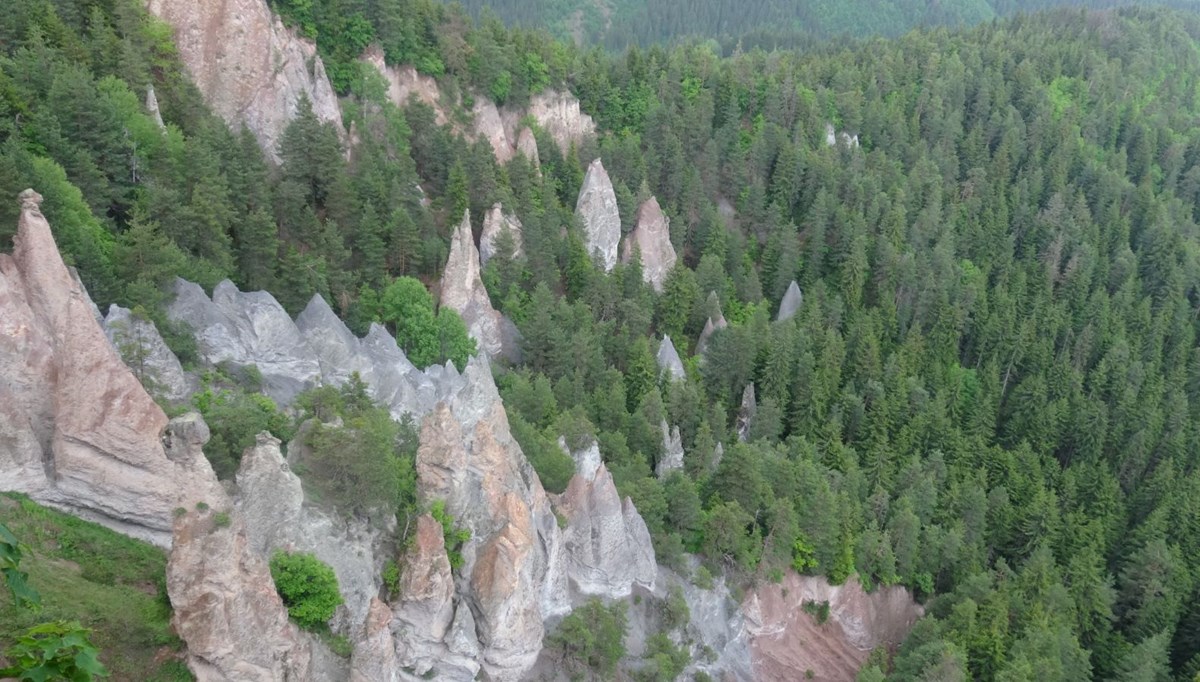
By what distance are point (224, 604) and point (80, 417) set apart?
7.28m

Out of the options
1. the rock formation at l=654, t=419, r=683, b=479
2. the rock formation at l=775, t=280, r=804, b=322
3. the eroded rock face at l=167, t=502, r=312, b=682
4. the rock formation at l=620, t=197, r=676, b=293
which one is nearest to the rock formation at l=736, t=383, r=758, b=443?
the rock formation at l=654, t=419, r=683, b=479

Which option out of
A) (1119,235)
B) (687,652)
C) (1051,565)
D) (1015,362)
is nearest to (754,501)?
(687,652)

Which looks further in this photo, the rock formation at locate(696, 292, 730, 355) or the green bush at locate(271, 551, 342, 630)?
the rock formation at locate(696, 292, 730, 355)

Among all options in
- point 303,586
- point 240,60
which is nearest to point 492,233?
point 240,60

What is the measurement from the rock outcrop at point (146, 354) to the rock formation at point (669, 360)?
35.0 meters

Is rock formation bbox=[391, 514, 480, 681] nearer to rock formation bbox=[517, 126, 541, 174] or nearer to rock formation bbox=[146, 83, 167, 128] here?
rock formation bbox=[146, 83, 167, 128]

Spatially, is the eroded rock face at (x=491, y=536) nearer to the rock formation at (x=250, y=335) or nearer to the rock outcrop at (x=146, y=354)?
the rock formation at (x=250, y=335)

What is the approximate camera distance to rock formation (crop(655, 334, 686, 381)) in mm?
61406

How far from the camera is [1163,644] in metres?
48.2

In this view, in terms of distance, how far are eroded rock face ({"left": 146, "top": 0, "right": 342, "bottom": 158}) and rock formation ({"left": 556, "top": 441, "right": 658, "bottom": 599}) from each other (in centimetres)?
2807

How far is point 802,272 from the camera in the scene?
79688 millimetres

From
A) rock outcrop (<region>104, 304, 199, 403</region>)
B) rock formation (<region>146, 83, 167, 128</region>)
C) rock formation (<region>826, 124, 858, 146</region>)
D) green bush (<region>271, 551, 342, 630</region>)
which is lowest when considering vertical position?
rock formation (<region>826, 124, 858, 146</region>)

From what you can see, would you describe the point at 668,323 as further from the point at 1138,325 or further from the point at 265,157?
the point at 1138,325

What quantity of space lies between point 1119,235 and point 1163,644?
55.1 m
